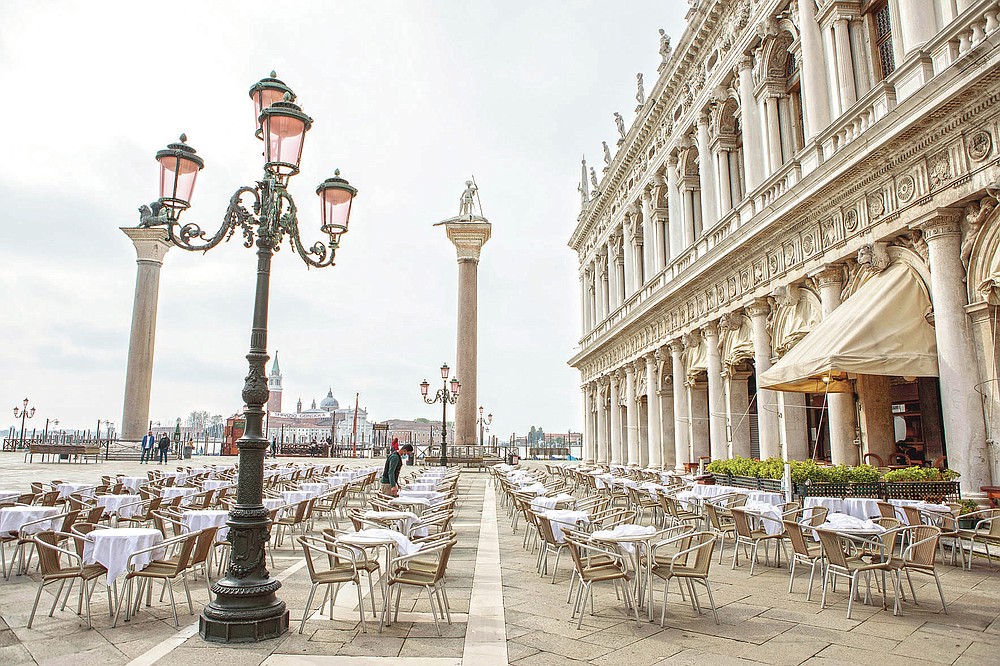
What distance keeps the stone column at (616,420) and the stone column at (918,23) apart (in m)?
22.5

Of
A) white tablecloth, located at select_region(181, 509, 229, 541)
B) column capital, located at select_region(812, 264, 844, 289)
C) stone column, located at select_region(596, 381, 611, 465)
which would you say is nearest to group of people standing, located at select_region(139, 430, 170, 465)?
stone column, located at select_region(596, 381, 611, 465)

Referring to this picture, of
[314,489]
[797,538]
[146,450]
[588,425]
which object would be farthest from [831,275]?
[146,450]

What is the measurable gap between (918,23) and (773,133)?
590 cm

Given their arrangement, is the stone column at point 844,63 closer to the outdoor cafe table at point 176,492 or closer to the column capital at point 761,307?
the column capital at point 761,307

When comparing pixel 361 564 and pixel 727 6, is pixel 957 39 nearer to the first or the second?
pixel 727 6

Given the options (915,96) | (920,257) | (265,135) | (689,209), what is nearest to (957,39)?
(915,96)

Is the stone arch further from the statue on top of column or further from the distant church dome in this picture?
the distant church dome

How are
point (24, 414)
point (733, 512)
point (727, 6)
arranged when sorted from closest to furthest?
point (733, 512), point (727, 6), point (24, 414)

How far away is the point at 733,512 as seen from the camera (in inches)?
339

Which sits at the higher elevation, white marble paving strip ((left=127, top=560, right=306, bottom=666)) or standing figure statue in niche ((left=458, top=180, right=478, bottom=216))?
standing figure statue in niche ((left=458, top=180, right=478, bottom=216))

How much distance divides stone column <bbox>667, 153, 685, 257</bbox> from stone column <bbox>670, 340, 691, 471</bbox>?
11.9ft

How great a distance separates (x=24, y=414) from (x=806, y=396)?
56011mm

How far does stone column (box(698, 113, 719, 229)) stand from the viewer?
21.6 m

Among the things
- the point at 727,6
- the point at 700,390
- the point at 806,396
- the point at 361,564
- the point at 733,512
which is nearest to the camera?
the point at 361,564
